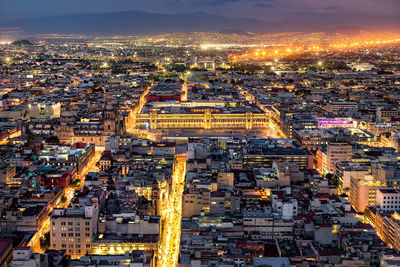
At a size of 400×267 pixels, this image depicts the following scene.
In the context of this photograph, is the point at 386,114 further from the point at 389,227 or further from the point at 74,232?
the point at 74,232

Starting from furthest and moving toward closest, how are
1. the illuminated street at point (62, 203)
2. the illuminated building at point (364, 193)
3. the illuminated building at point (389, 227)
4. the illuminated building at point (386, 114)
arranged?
the illuminated building at point (386, 114)
the illuminated building at point (364, 193)
the illuminated street at point (62, 203)
the illuminated building at point (389, 227)

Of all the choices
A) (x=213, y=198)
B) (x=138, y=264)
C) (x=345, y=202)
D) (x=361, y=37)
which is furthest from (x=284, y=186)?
(x=361, y=37)

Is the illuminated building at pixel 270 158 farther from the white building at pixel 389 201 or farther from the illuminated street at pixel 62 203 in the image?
the illuminated street at pixel 62 203

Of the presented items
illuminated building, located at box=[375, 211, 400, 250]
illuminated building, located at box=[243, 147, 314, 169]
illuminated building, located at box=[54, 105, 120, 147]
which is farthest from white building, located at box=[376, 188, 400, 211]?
illuminated building, located at box=[54, 105, 120, 147]

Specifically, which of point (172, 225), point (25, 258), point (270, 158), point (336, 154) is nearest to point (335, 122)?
point (336, 154)

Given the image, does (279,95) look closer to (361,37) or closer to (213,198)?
(213,198)

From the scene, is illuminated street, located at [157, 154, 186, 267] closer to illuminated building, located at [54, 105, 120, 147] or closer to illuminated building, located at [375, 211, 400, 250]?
illuminated building, located at [375, 211, 400, 250]

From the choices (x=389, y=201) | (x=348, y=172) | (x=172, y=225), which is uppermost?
(x=348, y=172)

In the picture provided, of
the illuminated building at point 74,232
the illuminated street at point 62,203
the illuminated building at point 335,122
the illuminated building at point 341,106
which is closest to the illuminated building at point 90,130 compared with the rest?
the illuminated street at point 62,203
